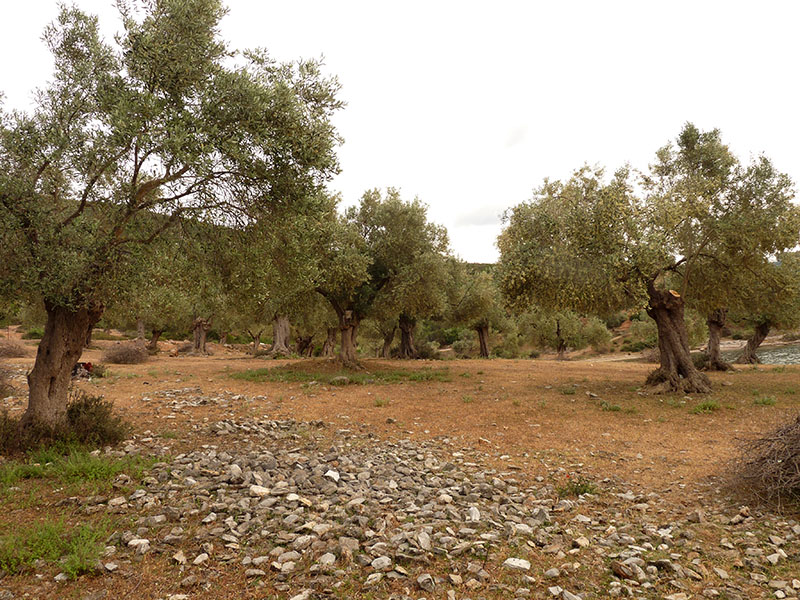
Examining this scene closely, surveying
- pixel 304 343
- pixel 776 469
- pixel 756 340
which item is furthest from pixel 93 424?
pixel 756 340

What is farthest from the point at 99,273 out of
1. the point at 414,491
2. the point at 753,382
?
the point at 753,382

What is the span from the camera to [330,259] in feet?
80.9

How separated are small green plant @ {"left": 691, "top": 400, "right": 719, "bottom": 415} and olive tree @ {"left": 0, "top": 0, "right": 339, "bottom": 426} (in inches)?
611

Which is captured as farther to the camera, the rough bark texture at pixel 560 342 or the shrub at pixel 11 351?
the rough bark texture at pixel 560 342

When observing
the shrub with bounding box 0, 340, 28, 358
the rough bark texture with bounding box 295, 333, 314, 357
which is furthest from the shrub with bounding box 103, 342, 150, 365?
the rough bark texture with bounding box 295, 333, 314, 357

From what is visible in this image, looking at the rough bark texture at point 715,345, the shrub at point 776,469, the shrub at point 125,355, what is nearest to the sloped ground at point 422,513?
the shrub at point 776,469

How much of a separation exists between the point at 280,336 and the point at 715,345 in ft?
134

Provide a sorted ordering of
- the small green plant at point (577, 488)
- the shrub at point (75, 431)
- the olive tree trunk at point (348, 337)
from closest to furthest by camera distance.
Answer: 1. the small green plant at point (577, 488)
2. the shrub at point (75, 431)
3. the olive tree trunk at point (348, 337)

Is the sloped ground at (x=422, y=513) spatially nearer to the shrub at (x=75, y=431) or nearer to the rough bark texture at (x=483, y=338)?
the shrub at (x=75, y=431)

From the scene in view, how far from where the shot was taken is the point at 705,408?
15.9 meters

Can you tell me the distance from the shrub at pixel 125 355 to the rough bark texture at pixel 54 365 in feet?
94.5

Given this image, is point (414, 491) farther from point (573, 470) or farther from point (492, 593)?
point (573, 470)

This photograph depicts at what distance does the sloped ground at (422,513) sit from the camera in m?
5.26

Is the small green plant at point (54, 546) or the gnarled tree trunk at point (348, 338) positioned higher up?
the gnarled tree trunk at point (348, 338)
